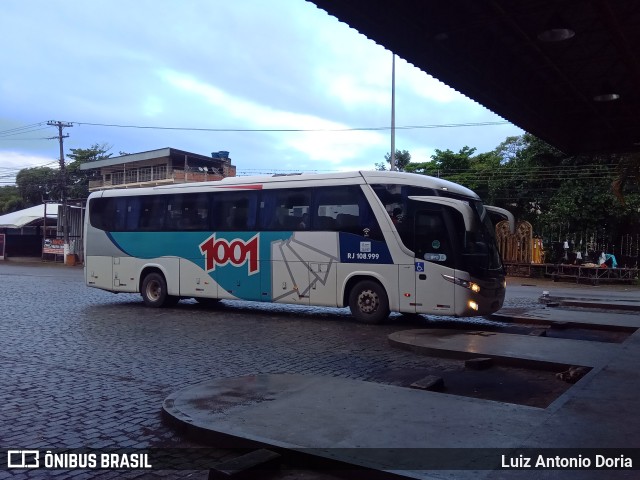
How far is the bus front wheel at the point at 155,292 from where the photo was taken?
Result: 15691 millimetres

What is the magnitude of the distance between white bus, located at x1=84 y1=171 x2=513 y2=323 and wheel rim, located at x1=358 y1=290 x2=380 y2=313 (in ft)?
0.08

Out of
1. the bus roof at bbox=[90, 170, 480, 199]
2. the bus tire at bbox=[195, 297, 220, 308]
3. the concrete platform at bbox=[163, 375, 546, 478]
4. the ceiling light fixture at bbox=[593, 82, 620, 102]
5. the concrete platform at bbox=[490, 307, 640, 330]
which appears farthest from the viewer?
the bus tire at bbox=[195, 297, 220, 308]

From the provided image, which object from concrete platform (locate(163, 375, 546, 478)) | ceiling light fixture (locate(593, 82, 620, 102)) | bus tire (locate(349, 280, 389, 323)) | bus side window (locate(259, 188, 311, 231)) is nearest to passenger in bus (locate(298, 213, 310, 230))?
bus side window (locate(259, 188, 311, 231))

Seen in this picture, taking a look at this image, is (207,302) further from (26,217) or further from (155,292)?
(26,217)

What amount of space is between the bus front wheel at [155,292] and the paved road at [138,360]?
384 mm

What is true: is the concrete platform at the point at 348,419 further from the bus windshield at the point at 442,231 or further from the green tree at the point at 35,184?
the green tree at the point at 35,184

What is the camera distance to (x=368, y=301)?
12.7m

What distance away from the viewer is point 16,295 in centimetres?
1844

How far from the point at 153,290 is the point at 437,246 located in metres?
8.48

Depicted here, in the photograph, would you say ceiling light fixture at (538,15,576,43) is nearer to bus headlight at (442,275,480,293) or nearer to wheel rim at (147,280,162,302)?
bus headlight at (442,275,480,293)

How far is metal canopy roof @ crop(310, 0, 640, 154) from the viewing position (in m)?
7.36

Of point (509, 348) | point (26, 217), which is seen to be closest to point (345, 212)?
point (509, 348)

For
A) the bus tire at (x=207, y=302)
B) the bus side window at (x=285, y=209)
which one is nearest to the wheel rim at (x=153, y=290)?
the bus tire at (x=207, y=302)

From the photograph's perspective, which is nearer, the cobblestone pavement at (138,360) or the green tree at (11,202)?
the cobblestone pavement at (138,360)
